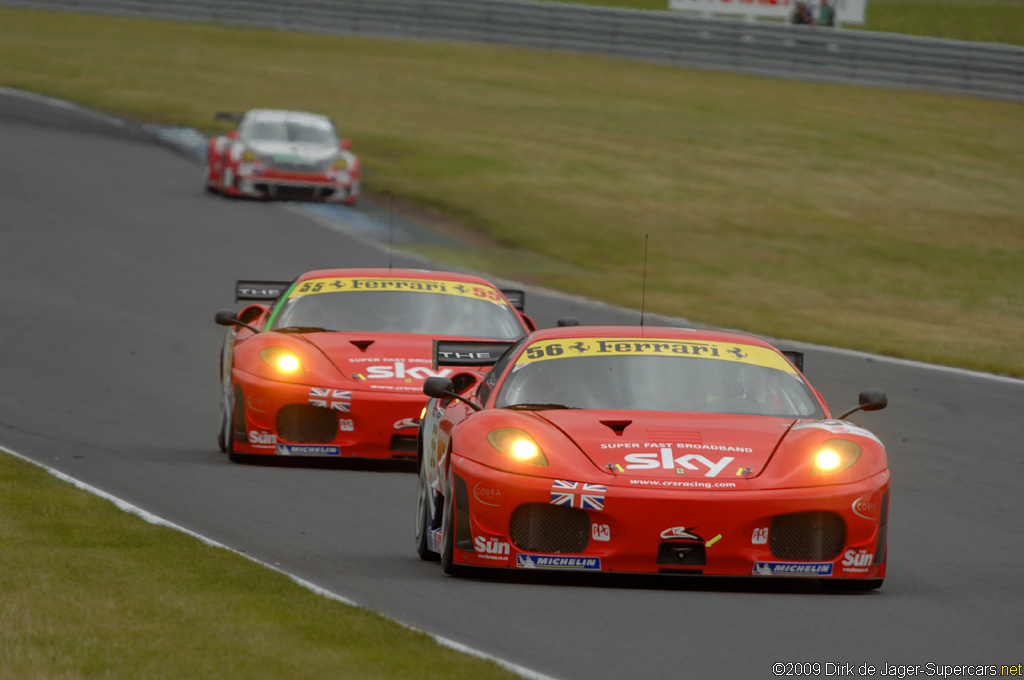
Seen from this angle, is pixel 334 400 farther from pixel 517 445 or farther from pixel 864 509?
pixel 864 509

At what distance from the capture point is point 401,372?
10.2 meters

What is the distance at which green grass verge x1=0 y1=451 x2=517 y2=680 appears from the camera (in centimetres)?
499

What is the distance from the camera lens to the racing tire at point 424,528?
725 cm

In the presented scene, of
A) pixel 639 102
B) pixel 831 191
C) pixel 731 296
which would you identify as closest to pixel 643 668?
pixel 731 296

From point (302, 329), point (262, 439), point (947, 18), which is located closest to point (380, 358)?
point (302, 329)

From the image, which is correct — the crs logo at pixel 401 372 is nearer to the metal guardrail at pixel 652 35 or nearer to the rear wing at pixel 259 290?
the rear wing at pixel 259 290

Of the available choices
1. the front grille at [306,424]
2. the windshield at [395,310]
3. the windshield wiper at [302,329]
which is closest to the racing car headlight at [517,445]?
the front grille at [306,424]

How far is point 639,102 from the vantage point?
38906 millimetres

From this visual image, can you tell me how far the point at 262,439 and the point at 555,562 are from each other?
393cm

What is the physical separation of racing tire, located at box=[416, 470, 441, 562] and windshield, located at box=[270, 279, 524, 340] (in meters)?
3.49

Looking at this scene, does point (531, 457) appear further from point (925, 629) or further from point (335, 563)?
point (925, 629)

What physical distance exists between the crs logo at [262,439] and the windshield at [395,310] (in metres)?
0.98

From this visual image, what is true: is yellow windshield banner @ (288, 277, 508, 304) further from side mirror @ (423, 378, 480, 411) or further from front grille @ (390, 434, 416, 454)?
side mirror @ (423, 378, 480, 411)

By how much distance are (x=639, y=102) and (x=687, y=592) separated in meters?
33.1
